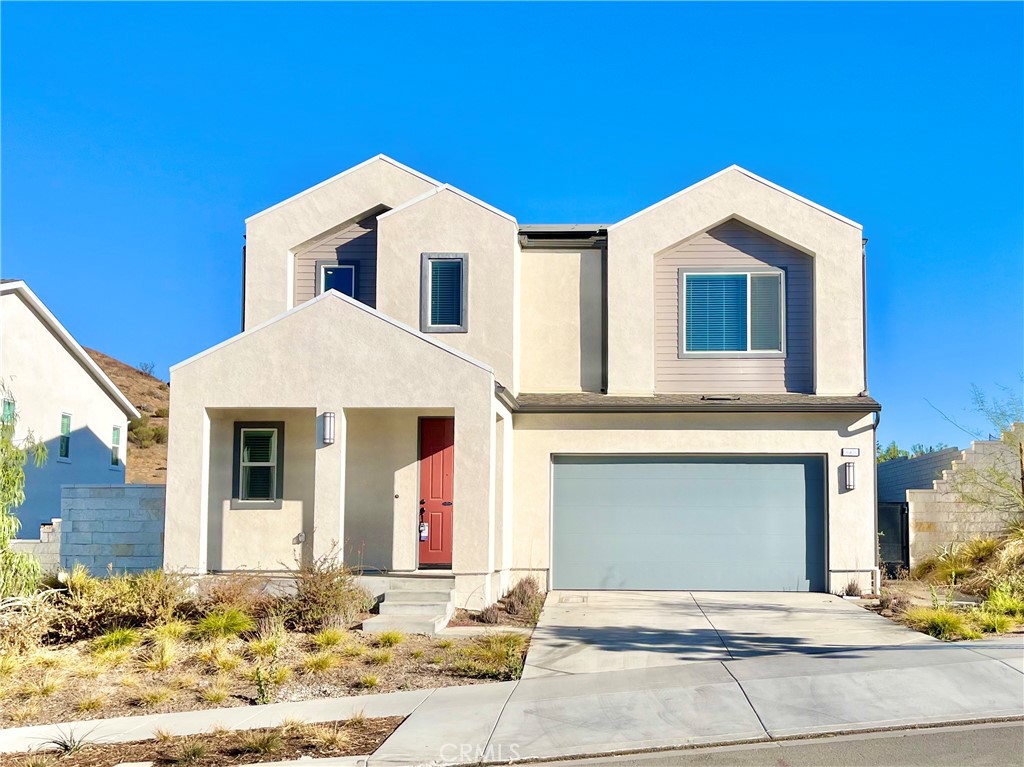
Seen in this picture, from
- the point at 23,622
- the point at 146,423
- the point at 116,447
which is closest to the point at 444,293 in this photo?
the point at 23,622

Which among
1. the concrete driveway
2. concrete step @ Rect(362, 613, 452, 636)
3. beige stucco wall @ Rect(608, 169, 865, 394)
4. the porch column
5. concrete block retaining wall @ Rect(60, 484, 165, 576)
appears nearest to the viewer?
the concrete driveway

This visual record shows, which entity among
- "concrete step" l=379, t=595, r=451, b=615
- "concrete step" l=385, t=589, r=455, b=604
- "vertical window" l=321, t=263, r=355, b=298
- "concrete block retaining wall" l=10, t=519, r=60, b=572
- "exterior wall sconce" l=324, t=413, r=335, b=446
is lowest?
"concrete step" l=379, t=595, r=451, b=615

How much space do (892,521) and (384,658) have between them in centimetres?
1275

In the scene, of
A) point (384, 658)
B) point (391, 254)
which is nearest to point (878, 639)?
point (384, 658)

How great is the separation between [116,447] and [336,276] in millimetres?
10677

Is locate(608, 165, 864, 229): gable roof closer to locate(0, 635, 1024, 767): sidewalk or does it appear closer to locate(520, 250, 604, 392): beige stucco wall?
locate(520, 250, 604, 392): beige stucco wall

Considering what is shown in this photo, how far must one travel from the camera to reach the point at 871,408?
688 inches

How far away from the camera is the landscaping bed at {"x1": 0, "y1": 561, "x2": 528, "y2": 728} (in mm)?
10891

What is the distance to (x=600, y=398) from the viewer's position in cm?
1814

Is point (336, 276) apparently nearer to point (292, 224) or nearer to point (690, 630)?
point (292, 224)

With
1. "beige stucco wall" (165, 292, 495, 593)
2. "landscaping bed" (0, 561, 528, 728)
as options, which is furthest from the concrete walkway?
"beige stucco wall" (165, 292, 495, 593)

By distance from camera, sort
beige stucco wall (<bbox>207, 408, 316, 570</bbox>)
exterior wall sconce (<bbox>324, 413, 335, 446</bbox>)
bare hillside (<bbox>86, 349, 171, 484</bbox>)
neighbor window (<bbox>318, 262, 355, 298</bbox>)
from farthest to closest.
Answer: bare hillside (<bbox>86, 349, 171, 484</bbox>), neighbor window (<bbox>318, 262, 355, 298</bbox>), beige stucco wall (<bbox>207, 408, 316, 570</bbox>), exterior wall sconce (<bbox>324, 413, 335, 446</bbox>)

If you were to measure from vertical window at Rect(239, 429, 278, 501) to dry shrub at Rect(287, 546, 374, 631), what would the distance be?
3.46 m

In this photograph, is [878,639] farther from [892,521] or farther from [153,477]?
[153,477]
